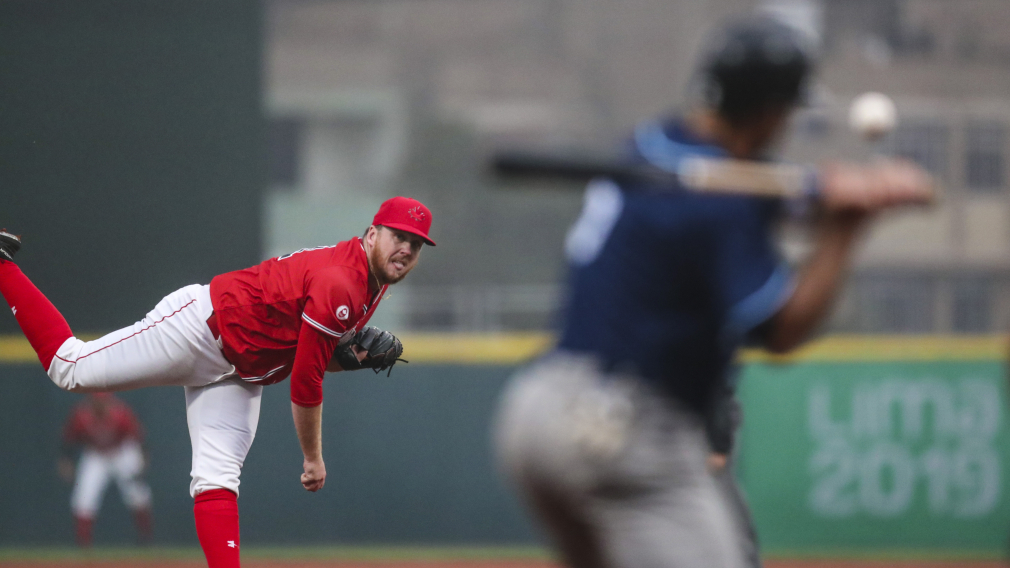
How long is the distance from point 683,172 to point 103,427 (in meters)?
9.50

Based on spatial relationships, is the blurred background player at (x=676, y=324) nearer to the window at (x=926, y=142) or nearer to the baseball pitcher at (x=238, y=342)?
the baseball pitcher at (x=238, y=342)

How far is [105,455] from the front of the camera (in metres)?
10.6

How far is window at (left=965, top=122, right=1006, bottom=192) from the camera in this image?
2800cm

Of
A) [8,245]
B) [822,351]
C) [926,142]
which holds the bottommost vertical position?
[926,142]

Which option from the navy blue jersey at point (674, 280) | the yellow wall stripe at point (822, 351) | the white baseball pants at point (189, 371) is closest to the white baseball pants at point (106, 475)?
the yellow wall stripe at point (822, 351)

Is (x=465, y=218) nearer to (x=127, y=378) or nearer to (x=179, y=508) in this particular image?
(x=179, y=508)

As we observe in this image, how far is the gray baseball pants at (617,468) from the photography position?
2215 millimetres

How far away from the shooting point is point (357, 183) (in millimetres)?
27797

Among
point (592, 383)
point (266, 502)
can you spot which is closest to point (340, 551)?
point (266, 502)

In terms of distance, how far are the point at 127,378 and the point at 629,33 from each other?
29.4m

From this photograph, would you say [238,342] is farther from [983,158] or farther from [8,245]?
[983,158]

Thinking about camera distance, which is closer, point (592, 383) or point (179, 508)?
point (592, 383)

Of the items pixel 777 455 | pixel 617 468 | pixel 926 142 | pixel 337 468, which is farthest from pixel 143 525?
pixel 926 142

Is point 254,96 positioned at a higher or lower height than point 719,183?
lower
